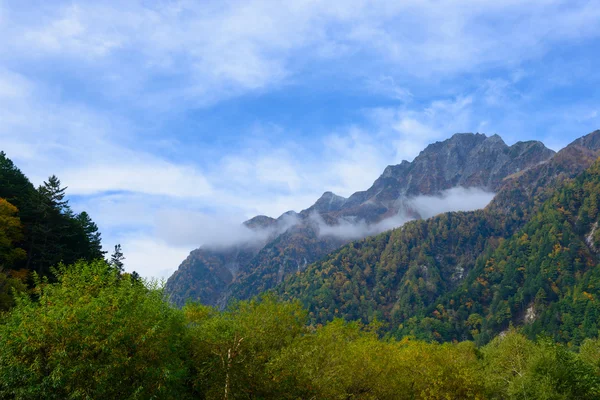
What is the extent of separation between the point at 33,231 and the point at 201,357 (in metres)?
53.5

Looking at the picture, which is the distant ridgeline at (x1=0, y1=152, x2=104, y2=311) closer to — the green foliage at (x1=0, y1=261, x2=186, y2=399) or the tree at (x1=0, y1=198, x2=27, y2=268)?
the tree at (x1=0, y1=198, x2=27, y2=268)

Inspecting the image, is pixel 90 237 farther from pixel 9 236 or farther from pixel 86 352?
pixel 86 352

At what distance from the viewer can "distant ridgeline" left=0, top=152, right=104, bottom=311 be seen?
6806 centimetres

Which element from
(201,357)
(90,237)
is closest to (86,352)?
(201,357)

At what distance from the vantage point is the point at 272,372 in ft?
122

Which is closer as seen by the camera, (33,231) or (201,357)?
(201,357)

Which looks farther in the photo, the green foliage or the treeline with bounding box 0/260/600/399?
the treeline with bounding box 0/260/600/399

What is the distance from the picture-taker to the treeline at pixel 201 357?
2705 cm

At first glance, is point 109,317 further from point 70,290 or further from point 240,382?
point 240,382

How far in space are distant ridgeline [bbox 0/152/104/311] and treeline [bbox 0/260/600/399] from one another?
31.1m

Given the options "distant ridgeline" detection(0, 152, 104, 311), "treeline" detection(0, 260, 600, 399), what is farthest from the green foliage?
"distant ridgeline" detection(0, 152, 104, 311)

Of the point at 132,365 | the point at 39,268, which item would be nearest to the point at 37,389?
the point at 132,365

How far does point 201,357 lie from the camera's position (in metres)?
37.9

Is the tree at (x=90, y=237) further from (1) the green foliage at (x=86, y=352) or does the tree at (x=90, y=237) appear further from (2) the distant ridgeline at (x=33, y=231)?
(1) the green foliage at (x=86, y=352)
